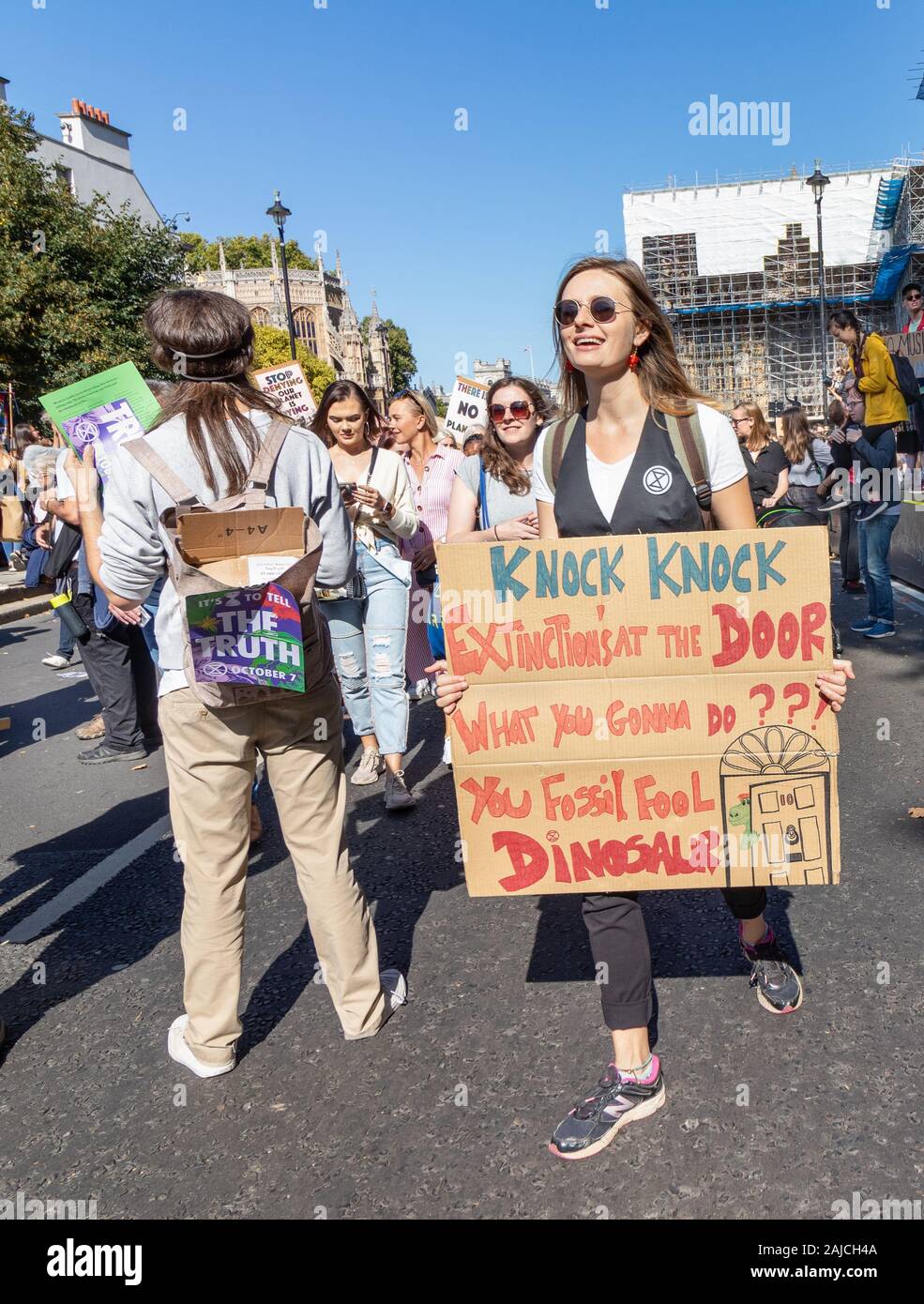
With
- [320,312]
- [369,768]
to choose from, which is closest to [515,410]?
[369,768]

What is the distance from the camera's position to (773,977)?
3.05 meters

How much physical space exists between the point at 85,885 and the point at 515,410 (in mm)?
2802

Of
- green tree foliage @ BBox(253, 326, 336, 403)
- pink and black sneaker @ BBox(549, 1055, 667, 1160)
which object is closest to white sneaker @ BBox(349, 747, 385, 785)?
pink and black sneaker @ BBox(549, 1055, 667, 1160)

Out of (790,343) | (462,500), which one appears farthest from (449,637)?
(790,343)

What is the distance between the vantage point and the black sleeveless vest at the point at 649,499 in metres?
2.58

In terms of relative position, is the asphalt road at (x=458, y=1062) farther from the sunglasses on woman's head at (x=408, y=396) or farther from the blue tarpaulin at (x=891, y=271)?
the blue tarpaulin at (x=891, y=271)

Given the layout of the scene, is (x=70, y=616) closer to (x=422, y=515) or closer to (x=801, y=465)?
(x=422, y=515)

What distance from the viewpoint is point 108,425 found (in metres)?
4.16

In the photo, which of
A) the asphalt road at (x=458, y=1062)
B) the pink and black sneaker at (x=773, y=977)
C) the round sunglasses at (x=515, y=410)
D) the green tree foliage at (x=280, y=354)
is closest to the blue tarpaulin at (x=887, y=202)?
the green tree foliage at (x=280, y=354)

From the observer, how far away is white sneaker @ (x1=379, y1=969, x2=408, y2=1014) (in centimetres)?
323

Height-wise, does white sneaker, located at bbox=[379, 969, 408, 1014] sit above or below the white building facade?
below

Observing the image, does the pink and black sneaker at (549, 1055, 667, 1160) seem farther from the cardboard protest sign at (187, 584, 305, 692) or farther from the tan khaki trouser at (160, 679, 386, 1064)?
the cardboard protest sign at (187, 584, 305, 692)

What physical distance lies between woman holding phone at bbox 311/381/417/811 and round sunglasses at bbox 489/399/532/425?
2.68 ft
